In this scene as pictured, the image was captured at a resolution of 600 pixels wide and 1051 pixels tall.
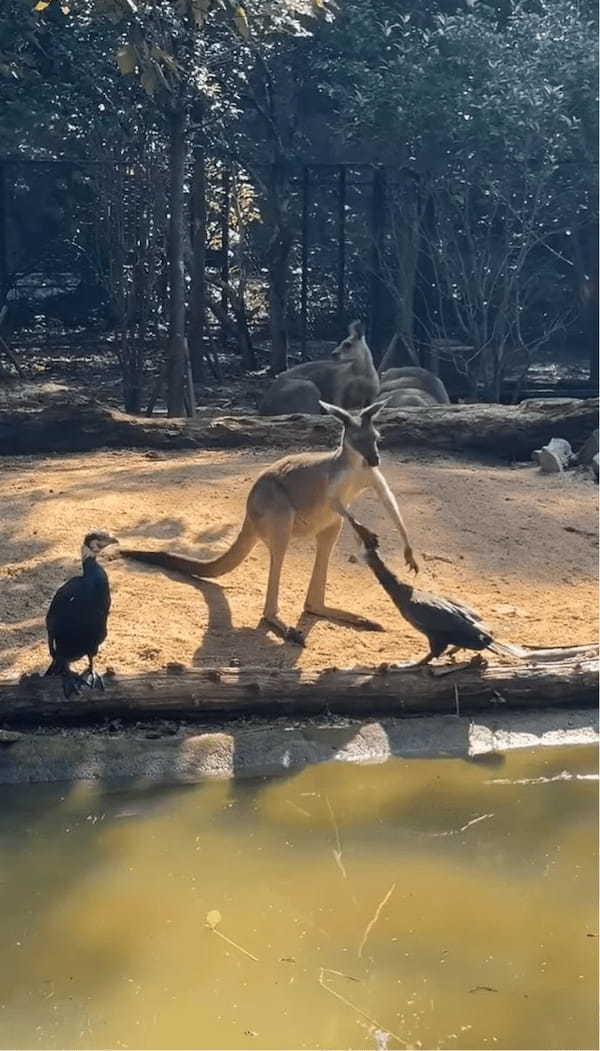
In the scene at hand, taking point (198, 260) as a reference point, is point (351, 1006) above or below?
below

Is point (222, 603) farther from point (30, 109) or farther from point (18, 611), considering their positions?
point (30, 109)

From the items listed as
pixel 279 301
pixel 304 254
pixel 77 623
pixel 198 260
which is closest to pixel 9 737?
pixel 77 623

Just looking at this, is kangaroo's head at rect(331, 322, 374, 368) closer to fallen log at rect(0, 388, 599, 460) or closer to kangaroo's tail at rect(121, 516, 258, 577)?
fallen log at rect(0, 388, 599, 460)

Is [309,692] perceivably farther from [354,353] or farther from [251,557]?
[354,353]

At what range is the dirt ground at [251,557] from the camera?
19.9 feet

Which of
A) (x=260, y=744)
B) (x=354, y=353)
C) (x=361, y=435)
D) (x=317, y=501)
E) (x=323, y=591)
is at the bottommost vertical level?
(x=260, y=744)

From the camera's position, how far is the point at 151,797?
4.93m

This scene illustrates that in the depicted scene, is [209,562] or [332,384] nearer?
[209,562]

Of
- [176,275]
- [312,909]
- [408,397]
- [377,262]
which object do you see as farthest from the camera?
[377,262]

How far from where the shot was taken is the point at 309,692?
17.7ft

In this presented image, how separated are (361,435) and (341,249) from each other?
8802 mm

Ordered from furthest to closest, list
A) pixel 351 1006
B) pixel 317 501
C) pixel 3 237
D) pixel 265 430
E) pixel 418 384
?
pixel 3 237 → pixel 418 384 → pixel 265 430 → pixel 317 501 → pixel 351 1006

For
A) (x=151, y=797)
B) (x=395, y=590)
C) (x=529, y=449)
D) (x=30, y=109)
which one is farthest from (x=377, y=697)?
(x=30, y=109)

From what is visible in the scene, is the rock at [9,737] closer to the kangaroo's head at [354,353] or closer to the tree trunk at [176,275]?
the tree trunk at [176,275]
